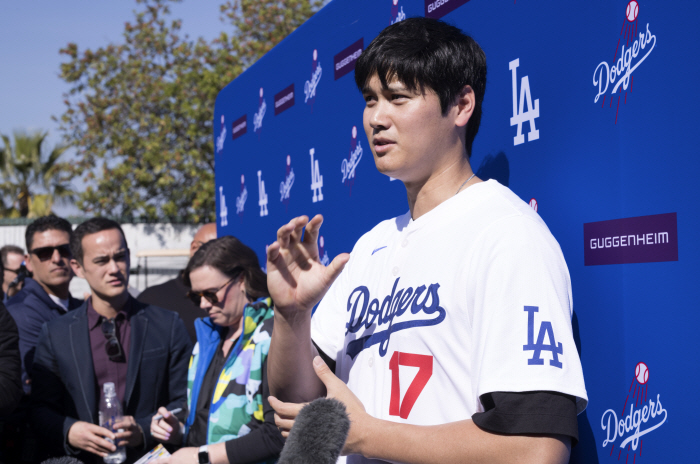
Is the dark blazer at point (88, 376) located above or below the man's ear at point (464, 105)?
below

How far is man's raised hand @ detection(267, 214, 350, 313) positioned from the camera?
1.61m

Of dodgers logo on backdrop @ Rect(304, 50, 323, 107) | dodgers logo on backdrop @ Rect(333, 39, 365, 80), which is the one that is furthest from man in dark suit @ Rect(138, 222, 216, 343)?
dodgers logo on backdrop @ Rect(333, 39, 365, 80)

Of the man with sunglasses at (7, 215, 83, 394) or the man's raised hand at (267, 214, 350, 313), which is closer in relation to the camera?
the man's raised hand at (267, 214, 350, 313)

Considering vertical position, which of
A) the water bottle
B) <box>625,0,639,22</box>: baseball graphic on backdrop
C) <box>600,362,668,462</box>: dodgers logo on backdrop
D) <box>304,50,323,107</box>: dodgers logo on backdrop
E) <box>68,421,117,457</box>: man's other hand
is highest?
<box>304,50,323,107</box>: dodgers logo on backdrop

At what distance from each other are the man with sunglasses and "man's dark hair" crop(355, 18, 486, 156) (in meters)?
3.26

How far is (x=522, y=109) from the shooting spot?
2.12 metres

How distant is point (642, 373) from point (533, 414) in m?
0.56

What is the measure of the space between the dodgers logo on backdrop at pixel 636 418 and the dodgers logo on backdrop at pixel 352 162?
6.09 feet

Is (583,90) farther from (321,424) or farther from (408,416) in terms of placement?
(321,424)

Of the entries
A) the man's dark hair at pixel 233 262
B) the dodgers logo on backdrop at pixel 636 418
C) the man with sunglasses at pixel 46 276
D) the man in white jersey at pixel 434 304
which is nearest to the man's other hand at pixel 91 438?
the man's dark hair at pixel 233 262

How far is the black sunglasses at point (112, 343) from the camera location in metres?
3.38

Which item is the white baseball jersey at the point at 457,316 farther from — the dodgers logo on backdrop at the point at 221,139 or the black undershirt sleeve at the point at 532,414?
the dodgers logo on backdrop at the point at 221,139

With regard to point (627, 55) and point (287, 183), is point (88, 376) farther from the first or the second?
point (627, 55)

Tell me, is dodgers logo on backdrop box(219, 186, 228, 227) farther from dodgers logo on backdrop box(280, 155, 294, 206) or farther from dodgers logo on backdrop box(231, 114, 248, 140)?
dodgers logo on backdrop box(280, 155, 294, 206)
